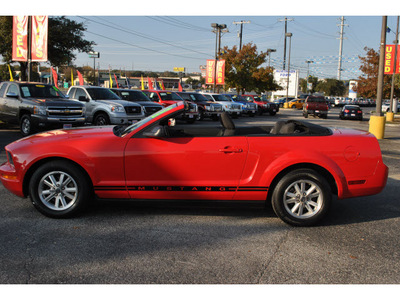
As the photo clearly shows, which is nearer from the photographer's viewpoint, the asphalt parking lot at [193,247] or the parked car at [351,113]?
the asphalt parking lot at [193,247]

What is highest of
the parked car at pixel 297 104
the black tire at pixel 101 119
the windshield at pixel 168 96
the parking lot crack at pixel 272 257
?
the parked car at pixel 297 104

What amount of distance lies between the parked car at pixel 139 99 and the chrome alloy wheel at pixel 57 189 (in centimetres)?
1228

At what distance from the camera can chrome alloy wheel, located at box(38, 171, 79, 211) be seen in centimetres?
468

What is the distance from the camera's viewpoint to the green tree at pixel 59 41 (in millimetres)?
26047

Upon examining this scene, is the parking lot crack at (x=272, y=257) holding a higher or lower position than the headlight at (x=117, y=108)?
lower

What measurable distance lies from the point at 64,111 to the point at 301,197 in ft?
32.5

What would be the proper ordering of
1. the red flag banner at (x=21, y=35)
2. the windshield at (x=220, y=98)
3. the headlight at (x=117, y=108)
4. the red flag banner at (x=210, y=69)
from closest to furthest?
1. the headlight at (x=117, y=108)
2. the red flag banner at (x=21, y=35)
3. the windshield at (x=220, y=98)
4. the red flag banner at (x=210, y=69)

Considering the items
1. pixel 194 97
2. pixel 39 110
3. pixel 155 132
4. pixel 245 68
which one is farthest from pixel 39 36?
pixel 245 68

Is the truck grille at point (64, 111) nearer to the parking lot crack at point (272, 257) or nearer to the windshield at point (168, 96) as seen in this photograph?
the windshield at point (168, 96)

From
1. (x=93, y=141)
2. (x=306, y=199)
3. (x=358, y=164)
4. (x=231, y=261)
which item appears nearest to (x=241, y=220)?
(x=306, y=199)

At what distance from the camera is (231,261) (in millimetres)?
3658

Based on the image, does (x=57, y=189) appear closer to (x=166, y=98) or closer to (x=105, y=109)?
(x=105, y=109)

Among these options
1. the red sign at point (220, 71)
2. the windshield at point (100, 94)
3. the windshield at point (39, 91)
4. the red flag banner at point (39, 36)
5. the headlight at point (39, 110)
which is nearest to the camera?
the headlight at point (39, 110)

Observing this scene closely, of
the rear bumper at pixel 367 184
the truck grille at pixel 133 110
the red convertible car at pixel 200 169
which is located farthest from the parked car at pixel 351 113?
the red convertible car at pixel 200 169
